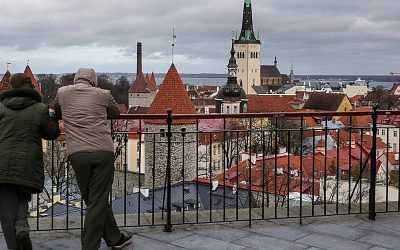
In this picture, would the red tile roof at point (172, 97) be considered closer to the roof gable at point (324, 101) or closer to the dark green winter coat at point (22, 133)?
the dark green winter coat at point (22, 133)

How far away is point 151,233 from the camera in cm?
521

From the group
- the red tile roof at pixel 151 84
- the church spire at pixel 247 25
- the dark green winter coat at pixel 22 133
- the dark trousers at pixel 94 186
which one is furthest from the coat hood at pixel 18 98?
the church spire at pixel 247 25

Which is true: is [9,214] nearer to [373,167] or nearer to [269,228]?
[269,228]

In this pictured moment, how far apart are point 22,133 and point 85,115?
52 cm

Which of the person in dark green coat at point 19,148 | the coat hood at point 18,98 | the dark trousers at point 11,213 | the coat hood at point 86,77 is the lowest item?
the dark trousers at point 11,213

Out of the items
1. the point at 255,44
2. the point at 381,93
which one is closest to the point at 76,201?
the point at 381,93

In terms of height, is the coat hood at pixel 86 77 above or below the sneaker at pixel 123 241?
above

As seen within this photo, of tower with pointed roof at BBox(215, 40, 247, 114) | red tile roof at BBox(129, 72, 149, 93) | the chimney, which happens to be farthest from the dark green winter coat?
the chimney

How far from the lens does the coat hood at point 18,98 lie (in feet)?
13.7

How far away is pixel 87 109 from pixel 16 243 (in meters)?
1.16

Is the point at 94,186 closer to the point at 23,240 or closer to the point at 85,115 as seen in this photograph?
the point at 85,115

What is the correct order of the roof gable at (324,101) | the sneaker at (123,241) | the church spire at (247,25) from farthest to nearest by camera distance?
1. the church spire at (247,25)
2. the roof gable at (324,101)
3. the sneaker at (123,241)

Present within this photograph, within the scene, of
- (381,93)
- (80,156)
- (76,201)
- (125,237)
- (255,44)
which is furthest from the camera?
(255,44)

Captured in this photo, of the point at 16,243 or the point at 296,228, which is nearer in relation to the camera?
the point at 16,243
